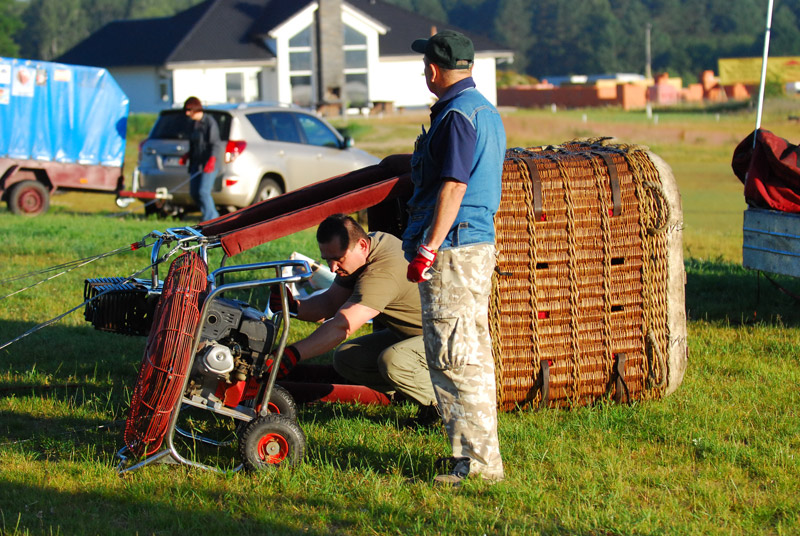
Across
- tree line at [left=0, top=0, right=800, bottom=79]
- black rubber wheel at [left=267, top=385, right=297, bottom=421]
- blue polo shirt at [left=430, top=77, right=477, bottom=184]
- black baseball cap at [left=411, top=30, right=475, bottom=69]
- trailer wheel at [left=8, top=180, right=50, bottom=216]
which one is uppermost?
tree line at [left=0, top=0, right=800, bottom=79]

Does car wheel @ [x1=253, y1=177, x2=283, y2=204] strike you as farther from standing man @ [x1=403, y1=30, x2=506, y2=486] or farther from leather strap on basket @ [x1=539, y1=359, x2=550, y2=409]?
standing man @ [x1=403, y1=30, x2=506, y2=486]

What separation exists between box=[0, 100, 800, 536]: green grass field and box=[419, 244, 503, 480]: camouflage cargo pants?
0.21 meters

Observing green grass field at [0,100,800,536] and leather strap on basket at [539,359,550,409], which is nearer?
green grass field at [0,100,800,536]

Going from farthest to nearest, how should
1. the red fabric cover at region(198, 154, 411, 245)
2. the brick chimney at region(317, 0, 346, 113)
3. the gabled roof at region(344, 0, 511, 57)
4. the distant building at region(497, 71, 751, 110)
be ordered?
the distant building at region(497, 71, 751, 110) → the gabled roof at region(344, 0, 511, 57) → the brick chimney at region(317, 0, 346, 113) → the red fabric cover at region(198, 154, 411, 245)

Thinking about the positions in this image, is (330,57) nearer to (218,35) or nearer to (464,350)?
(218,35)

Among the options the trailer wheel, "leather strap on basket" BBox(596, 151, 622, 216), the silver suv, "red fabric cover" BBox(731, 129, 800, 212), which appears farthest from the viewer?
the trailer wheel

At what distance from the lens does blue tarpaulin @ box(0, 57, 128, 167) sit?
15312 mm

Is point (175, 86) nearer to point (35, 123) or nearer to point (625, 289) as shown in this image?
point (35, 123)

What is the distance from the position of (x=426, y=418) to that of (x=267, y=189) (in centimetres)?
947

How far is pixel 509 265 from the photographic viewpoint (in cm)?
510

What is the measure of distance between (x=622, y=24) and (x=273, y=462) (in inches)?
4793

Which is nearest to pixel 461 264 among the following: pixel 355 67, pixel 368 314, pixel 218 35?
pixel 368 314

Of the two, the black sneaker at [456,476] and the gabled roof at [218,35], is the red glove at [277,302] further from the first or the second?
the gabled roof at [218,35]

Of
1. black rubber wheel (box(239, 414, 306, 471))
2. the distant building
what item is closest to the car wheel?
black rubber wheel (box(239, 414, 306, 471))
